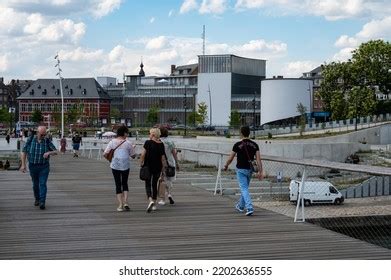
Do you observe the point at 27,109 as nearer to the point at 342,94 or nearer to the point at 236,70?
the point at 236,70

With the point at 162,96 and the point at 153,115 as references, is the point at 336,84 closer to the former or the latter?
the point at 153,115

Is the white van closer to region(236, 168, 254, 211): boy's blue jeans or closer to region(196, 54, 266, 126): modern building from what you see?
region(236, 168, 254, 211): boy's blue jeans

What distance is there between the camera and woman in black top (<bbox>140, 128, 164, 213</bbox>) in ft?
38.5

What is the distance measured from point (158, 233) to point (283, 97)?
103 metres

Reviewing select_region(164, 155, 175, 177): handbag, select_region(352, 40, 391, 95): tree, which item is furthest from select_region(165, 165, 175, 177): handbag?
select_region(352, 40, 391, 95): tree

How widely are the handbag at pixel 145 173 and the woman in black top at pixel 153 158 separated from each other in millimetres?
57

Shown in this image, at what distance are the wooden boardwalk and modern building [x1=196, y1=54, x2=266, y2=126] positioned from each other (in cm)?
11274

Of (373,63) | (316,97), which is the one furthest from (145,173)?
(316,97)

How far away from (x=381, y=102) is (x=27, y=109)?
80.2 metres

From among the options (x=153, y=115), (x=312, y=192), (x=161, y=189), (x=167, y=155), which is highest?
(x=153, y=115)

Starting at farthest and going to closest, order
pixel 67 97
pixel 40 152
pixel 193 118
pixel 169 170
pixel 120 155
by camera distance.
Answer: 1. pixel 67 97
2. pixel 193 118
3. pixel 169 170
4. pixel 40 152
5. pixel 120 155

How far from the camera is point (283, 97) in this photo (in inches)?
4392

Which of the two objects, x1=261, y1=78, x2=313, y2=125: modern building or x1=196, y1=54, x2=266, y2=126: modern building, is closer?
x1=261, y1=78, x2=313, y2=125: modern building

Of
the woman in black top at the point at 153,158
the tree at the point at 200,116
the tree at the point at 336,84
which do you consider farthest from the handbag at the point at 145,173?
the tree at the point at 200,116
